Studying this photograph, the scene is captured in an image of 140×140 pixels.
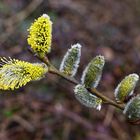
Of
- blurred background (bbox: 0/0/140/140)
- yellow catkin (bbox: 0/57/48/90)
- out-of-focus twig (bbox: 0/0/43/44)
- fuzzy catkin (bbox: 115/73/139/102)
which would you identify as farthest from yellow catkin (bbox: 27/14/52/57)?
out-of-focus twig (bbox: 0/0/43/44)

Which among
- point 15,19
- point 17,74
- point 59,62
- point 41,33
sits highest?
point 15,19

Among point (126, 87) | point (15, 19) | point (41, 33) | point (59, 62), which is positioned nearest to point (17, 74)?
point (41, 33)

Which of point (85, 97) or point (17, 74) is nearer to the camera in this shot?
point (17, 74)

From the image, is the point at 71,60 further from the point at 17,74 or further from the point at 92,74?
the point at 17,74

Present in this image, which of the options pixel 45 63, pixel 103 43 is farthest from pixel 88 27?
pixel 45 63

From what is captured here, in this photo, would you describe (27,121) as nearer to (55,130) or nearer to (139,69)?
(55,130)

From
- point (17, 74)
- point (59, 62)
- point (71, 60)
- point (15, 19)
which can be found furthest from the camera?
point (15, 19)

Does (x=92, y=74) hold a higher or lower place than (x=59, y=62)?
lower

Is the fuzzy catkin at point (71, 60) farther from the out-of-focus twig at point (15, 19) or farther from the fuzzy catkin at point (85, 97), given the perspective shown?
the out-of-focus twig at point (15, 19)
